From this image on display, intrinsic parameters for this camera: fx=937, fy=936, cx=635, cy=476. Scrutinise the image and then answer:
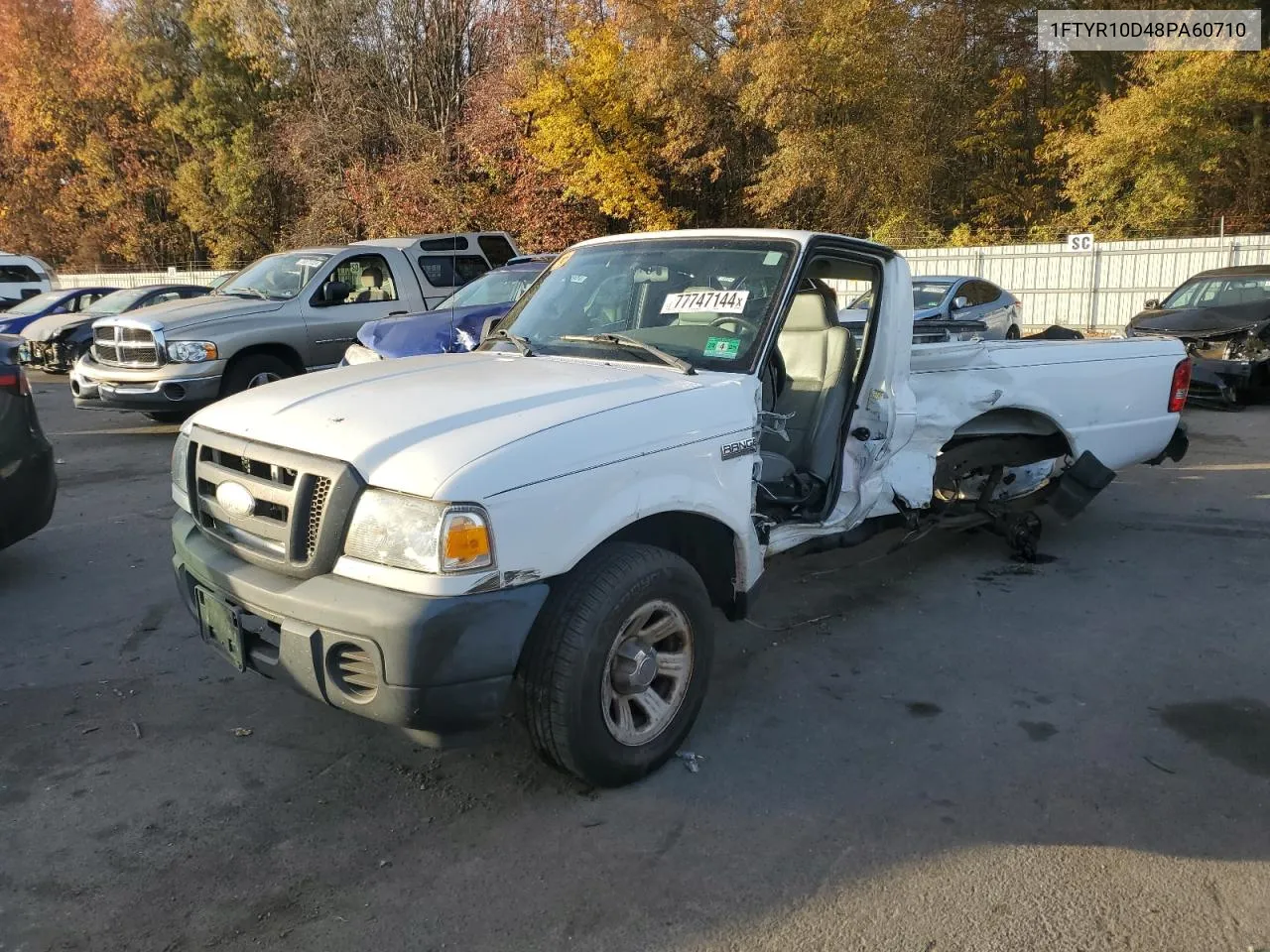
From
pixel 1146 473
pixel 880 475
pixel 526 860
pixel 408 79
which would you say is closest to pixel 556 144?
pixel 408 79

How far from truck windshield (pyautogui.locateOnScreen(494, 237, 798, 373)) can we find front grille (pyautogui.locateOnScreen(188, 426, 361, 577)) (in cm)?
144

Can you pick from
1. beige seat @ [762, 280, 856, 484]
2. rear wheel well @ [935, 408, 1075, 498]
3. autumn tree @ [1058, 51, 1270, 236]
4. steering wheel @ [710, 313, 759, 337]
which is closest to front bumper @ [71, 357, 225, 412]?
beige seat @ [762, 280, 856, 484]

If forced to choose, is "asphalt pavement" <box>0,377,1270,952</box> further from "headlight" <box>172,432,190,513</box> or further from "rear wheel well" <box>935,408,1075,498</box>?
"headlight" <box>172,432,190,513</box>

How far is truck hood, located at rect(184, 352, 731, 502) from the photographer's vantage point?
2766mm

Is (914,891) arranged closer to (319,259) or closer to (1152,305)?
(319,259)

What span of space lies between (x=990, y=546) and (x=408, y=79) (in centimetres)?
2745

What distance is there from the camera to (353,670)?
2.77 metres

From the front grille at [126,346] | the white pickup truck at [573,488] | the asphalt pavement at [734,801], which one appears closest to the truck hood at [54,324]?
the front grille at [126,346]

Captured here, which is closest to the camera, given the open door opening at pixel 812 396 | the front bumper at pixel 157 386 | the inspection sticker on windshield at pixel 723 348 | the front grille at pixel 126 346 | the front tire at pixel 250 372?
the inspection sticker on windshield at pixel 723 348

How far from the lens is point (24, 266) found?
78.4 ft

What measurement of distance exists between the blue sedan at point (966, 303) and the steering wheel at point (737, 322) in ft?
29.8

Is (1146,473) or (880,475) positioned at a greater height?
(880,475)

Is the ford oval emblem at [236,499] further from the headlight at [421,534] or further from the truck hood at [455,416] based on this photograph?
the headlight at [421,534]

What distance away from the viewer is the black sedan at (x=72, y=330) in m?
15.5
